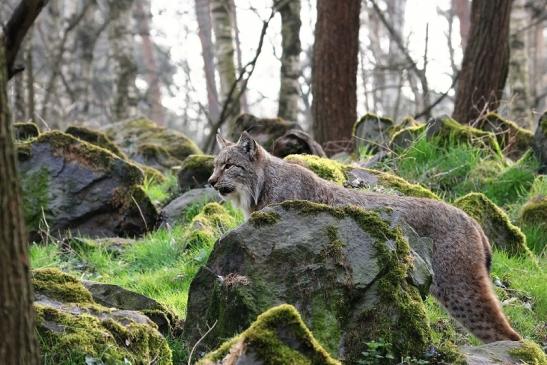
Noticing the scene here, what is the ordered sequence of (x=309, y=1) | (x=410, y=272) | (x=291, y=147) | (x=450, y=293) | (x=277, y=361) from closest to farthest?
1. (x=277, y=361)
2. (x=410, y=272)
3. (x=450, y=293)
4. (x=291, y=147)
5. (x=309, y=1)

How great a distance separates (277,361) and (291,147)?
20.2 ft

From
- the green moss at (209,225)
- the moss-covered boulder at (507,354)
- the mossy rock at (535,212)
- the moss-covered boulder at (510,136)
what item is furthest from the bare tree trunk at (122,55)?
the moss-covered boulder at (507,354)

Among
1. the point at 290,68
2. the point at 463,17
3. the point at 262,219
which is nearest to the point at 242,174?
the point at 262,219

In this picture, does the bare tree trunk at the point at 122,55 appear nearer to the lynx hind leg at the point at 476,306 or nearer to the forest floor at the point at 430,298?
the forest floor at the point at 430,298

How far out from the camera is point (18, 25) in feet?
10.4

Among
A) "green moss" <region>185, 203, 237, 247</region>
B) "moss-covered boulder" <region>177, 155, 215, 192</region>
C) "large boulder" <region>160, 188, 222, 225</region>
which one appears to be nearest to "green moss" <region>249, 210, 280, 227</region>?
"green moss" <region>185, 203, 237, 247</region>

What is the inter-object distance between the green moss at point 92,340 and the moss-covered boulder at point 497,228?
3811 mm

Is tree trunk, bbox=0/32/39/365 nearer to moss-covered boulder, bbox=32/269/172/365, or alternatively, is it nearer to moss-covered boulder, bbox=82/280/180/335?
moss-covered boulder, bbox=32/269/172/365

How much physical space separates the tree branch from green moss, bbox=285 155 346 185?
15.8 ft

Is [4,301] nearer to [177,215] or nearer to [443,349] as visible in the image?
[443,349]

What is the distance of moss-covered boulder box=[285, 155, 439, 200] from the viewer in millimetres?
7816

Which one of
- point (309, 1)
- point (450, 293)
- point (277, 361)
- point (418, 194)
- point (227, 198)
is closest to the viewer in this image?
point (277, 361)

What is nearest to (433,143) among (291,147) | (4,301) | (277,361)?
(291,147)

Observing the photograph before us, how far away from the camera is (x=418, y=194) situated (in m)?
7.80
